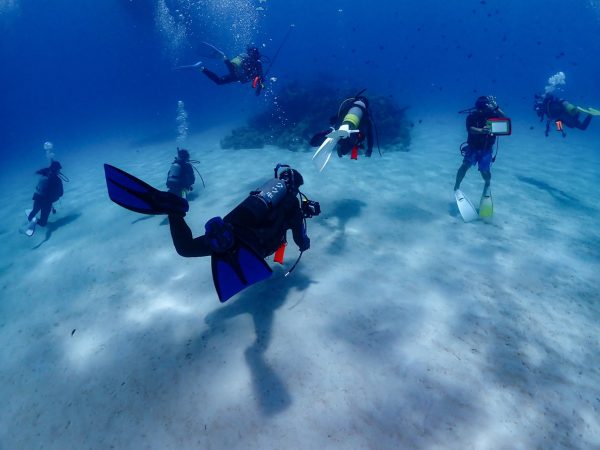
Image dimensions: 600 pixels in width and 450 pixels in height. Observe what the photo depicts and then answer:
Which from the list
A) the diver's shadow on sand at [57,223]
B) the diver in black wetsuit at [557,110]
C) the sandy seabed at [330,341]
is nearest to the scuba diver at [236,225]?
the sandy seabed at [330,341]

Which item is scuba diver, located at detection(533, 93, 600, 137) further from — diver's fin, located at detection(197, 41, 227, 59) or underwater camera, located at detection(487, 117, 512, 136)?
diver's fin, located at detection(197, 41, 227, 59)

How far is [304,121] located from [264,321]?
15.6 m

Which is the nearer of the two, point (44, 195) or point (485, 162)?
point (485, 162)

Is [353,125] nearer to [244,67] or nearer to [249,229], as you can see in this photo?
[249,229]

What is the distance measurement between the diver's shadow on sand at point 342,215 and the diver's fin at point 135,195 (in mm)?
3309

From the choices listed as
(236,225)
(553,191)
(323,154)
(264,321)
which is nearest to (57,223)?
(236,225)

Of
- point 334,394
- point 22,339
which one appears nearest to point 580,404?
point 334,394

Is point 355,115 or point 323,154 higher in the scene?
point 355,115

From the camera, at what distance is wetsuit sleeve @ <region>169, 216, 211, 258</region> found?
3793 millimetres

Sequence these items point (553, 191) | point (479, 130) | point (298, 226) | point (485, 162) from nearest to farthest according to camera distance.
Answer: point (298, 226)
point (479, 130)
point (485, 162)
point (553, 191)

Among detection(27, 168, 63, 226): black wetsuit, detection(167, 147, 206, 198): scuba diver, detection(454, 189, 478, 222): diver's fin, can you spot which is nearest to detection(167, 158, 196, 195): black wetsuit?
detection(167, 147, 206, 198): scuba diver

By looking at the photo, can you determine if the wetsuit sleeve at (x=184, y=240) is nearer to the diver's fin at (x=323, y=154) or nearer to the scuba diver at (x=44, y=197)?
the diver's fin at (x=323, y=154)

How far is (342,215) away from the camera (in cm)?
779

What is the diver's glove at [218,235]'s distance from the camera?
3.20 metres
